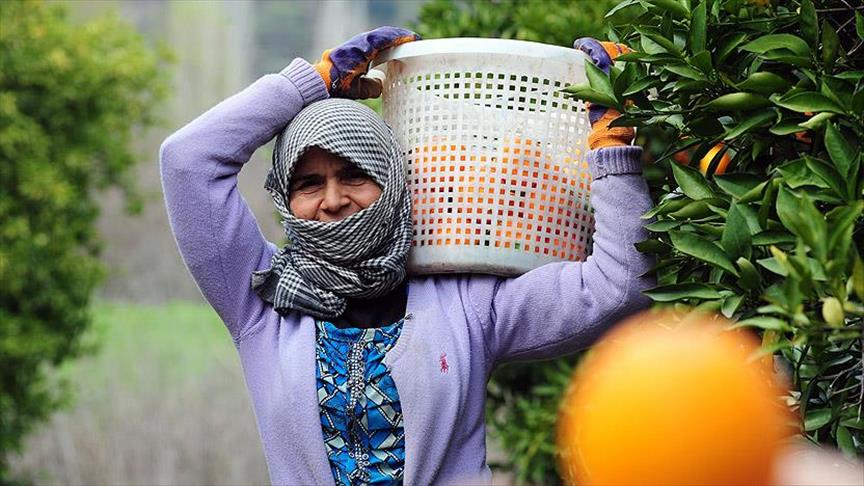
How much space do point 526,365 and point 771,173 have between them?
2.55 m

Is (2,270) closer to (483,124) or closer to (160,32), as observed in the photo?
(483,124)

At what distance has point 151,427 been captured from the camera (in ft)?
24.6

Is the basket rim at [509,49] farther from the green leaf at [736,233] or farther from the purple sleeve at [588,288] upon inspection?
the green leaf at [736,233]

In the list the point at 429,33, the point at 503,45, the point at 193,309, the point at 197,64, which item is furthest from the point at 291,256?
the point at 197,64

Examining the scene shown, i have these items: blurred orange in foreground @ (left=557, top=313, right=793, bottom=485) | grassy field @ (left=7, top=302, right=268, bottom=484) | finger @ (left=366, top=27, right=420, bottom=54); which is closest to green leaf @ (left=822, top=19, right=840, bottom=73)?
blurred orange in foreground @ (left=557, top=313, right=793, bottom=485)

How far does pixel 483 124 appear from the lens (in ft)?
7.85

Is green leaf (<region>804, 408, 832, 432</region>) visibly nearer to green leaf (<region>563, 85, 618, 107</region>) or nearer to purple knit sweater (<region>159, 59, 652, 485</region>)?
purple knit sweater (<region>159, 59, 652, 485</region>)

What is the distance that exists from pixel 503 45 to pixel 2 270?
4.07 metres

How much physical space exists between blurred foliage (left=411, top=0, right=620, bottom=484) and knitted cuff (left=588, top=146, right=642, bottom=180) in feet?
4.36

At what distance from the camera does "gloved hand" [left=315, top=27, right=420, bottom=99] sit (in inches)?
97.7

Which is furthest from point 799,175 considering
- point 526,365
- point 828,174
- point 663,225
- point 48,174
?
point 48,174

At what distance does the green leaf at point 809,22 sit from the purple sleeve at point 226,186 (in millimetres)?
1037

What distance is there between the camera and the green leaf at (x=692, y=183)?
1.95 m

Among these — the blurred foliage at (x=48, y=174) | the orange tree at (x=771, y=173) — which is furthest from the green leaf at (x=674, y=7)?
the blurred foliage at (x=48, y=174)
